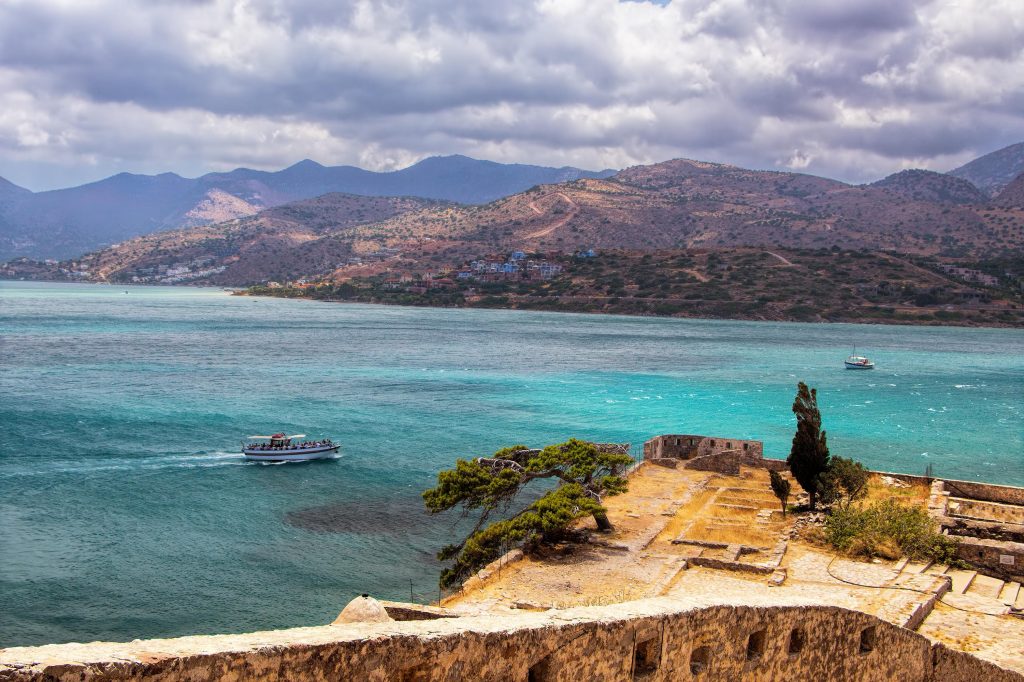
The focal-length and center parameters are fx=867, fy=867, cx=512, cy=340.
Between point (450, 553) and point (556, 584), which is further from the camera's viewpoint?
point (450, 553)

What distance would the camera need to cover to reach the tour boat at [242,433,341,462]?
40.4 m

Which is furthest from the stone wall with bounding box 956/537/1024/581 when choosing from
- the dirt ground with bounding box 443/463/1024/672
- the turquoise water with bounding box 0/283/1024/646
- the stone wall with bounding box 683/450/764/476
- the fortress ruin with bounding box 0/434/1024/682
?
the turquoise water with bounding box 0/283/1024/646

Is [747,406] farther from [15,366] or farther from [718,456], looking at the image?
[15,366]

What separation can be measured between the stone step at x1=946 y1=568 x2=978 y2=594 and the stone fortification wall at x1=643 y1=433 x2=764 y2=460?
1338cm

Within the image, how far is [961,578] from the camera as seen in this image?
19938 mm

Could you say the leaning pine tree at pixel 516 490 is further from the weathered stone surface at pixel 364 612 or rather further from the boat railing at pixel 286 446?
the weathered stone surface at pixel 364 612

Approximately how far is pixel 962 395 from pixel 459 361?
42.8 m

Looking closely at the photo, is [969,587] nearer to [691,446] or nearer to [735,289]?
[691,446]

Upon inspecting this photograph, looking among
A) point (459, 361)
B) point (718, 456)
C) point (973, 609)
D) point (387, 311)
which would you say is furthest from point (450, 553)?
point (387, 311)

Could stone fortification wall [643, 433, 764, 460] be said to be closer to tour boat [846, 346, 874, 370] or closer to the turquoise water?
the turquoise water

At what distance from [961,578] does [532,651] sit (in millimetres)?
16579

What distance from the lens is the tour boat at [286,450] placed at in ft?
133

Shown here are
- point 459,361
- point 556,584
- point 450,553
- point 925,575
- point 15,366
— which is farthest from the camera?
point 459,361

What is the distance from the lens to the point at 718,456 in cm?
3334
